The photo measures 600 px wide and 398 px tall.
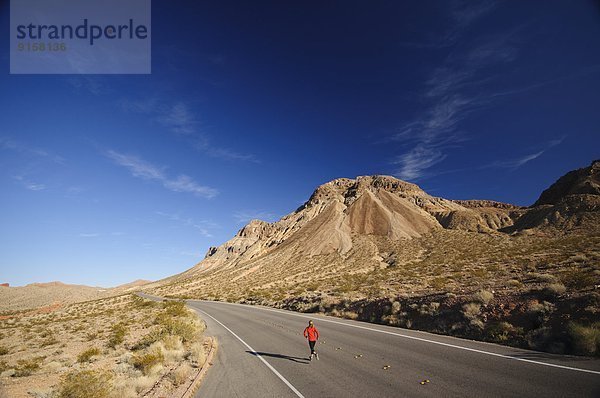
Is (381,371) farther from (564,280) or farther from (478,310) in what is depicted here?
(564,280)

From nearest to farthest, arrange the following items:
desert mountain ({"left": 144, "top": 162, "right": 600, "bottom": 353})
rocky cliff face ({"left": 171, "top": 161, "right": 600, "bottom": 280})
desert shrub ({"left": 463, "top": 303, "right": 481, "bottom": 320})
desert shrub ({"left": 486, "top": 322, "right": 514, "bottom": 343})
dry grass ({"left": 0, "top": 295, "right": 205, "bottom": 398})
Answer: dry grass ({"left": 0, "top": 295, "right": 205, "bottom": 398}) < desert shrub ({"left": 486, "top": 322, "right": 514, "bottom": 343}) < desert mountain ({"left": 144, "top": 162, "right": 600, "bottom": 353}) < desert shrub ({"left": 463, "top": 303, "right": 481, "bottom": 320}) < rocky cliff face ({"left": 171, "top": 161, "right": 600, "bottom": 280})

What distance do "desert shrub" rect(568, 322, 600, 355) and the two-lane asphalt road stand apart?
62 cm

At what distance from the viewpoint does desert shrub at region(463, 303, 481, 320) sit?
14.5 m

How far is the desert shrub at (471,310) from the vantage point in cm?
1448

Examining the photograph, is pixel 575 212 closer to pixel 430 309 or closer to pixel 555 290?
pixel 555 290

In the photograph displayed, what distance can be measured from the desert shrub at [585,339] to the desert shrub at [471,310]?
14.9ft

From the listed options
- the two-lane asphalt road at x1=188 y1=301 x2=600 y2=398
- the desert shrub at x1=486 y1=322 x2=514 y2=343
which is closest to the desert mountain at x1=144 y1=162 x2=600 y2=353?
the desert shrub at x1=486 y1=322 x2=514 y2=343

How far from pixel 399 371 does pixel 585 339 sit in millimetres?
5919

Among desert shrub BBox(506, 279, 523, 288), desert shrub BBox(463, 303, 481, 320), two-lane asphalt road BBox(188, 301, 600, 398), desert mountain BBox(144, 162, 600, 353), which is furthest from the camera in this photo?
desert shrub BBox(506, 279, 523, 288)

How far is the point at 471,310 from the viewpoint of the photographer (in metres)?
14.8

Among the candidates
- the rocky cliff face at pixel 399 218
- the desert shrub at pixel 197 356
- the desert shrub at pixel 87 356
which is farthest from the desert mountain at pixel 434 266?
the desert shrub at pixel 87 356

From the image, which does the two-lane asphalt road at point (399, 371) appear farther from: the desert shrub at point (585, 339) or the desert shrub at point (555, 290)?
the desert shrub at point (555, 290)

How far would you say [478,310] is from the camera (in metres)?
14.7

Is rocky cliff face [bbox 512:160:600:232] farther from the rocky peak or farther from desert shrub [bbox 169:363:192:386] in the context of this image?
desert shrub [bbox 169:363:192:386]
